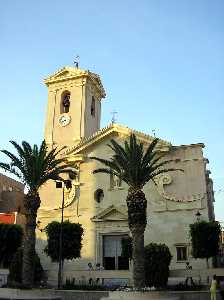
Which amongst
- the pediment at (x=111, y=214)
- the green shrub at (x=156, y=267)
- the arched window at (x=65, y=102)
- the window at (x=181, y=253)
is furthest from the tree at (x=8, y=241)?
the green shrub at (x=156, y=267)

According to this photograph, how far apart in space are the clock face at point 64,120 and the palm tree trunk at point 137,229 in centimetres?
2088

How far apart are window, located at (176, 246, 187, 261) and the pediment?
556cm

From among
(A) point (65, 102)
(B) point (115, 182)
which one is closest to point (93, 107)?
(A) point (65, 102)

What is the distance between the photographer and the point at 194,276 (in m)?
30.0

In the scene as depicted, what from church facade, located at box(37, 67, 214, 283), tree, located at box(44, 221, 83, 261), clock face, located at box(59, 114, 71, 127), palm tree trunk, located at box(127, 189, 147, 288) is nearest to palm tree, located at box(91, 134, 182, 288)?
palm tree trunk, located at box(127, 189, 147, 288)

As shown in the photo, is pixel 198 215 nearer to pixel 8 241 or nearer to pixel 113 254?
pixel 113 254

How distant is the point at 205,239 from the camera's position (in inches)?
1193

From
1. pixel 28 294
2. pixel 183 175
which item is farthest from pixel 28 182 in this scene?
pixel 183 175

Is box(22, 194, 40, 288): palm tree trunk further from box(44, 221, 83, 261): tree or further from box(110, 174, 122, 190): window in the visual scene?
box(110, 174, 122, 190): window

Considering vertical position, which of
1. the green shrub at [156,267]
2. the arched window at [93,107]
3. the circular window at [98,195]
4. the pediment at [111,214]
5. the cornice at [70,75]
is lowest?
the green shrub at [156,267]

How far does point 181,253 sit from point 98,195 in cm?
960

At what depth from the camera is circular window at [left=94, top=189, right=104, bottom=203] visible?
3906cm

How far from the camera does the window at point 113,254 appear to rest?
3638cm

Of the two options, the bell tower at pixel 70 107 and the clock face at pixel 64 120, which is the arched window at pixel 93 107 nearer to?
the bell tower at pixel 70 107
